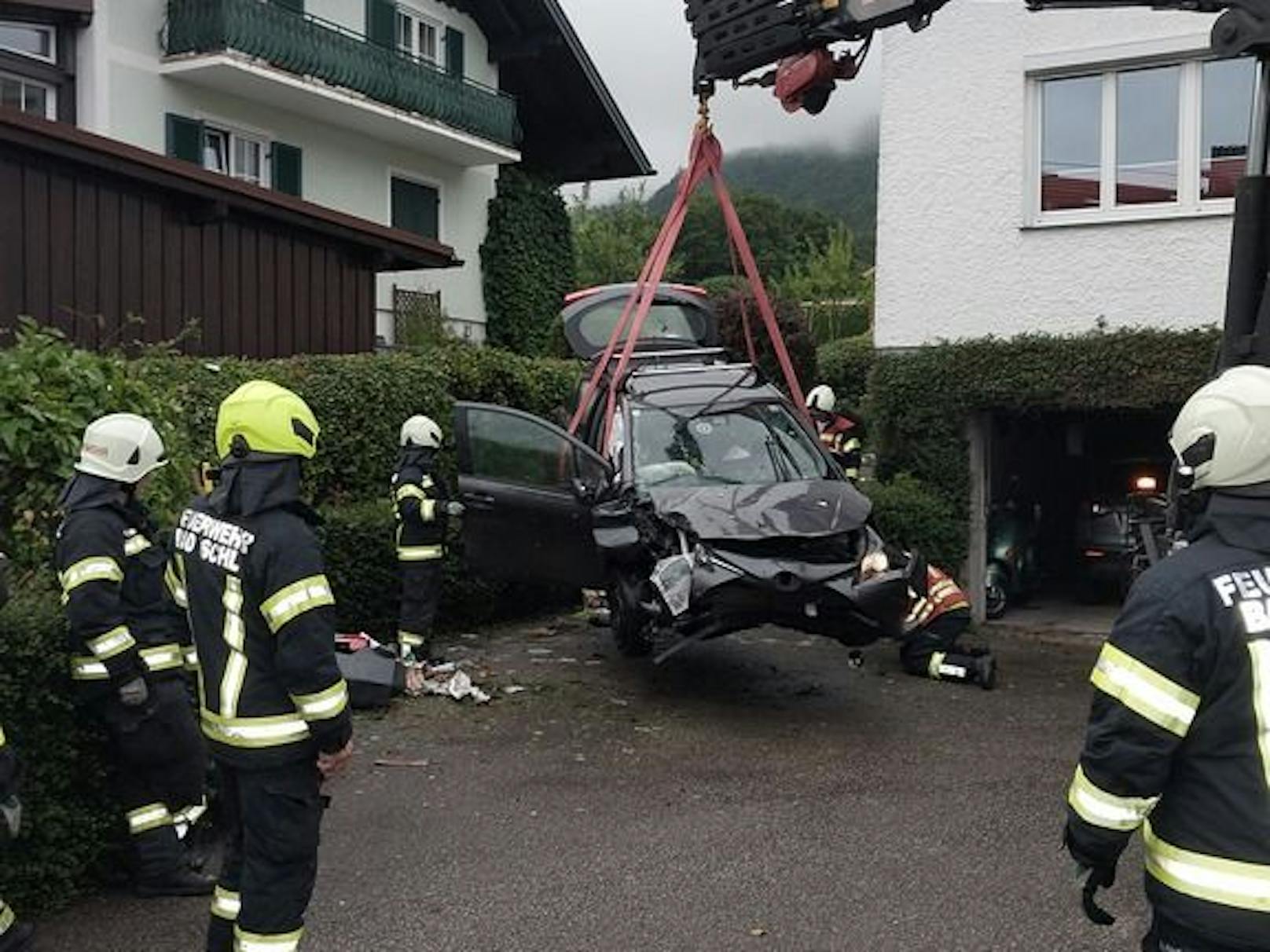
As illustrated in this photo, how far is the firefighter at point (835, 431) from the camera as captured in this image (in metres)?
12.4

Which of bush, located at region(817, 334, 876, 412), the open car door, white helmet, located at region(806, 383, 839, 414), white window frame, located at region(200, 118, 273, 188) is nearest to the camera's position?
the open car door

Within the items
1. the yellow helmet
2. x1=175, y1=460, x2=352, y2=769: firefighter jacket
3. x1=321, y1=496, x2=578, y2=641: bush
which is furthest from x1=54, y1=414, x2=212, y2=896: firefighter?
x1=321, y1=496, x2=578, y2=641: bush

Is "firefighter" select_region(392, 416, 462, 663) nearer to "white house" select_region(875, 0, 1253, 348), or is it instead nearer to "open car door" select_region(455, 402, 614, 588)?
"open car door" select_region(455, 402, 614, 588)

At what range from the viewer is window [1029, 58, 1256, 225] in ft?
35.6

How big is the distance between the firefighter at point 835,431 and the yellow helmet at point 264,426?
28.0 feet

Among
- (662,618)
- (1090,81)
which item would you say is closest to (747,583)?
(662,618)

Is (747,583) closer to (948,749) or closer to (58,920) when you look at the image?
(948,749)

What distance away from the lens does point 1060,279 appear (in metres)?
11.4

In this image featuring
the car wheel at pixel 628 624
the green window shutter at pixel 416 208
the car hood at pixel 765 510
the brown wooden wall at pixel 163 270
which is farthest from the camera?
the green window shutter at pixel 416 208

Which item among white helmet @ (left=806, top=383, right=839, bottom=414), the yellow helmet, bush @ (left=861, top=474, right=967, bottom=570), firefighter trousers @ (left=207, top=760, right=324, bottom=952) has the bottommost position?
firefighter trousers @ (left=207, top=760, right=324, bottom=952)

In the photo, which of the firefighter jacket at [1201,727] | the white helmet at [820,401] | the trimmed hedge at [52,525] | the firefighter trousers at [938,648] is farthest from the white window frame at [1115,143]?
the firefighter jacket at [1201,727]

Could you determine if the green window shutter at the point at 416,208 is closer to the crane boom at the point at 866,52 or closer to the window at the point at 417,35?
the window at the point at 417,35

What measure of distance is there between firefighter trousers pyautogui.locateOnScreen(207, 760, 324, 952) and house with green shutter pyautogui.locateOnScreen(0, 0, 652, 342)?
10849mm

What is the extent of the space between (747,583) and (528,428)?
2232 millimetres
